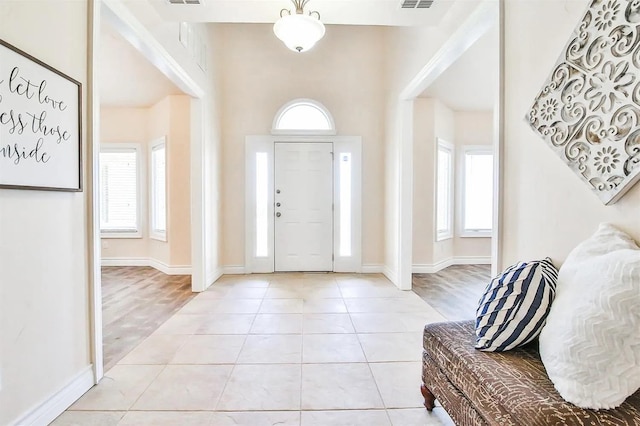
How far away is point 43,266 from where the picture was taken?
1.70 m

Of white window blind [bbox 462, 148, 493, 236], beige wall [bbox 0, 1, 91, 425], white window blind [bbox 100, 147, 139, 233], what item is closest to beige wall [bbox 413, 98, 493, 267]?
white window blind [bbox 462, 148, 493, 236]

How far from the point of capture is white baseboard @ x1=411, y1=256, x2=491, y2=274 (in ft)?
17.4

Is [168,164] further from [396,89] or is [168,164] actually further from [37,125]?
[37,125]

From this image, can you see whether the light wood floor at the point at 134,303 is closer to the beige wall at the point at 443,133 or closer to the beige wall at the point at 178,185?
the beige wall at the point at 178,185

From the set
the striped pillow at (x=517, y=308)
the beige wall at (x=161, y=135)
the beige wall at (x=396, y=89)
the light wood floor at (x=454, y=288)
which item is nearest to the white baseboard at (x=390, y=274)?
the beige wall at (x=396, y=89)

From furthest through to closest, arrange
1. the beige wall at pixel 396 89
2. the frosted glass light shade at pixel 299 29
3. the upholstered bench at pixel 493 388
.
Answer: the beige wall at pixel 396 89
the frosted glass light shade at pixel 299 29
the upholstered bench at pixel 493 388

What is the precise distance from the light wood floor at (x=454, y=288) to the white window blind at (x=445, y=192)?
653mm

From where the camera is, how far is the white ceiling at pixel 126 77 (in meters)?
3.56

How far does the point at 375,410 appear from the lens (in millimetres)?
1808

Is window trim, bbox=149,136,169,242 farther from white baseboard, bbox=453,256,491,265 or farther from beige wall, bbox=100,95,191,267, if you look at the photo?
Result: white baseboard, bbox=453,256,491,265

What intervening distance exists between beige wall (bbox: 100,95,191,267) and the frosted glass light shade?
2835 mm

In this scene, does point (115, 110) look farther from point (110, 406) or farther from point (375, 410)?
point (375, 410)

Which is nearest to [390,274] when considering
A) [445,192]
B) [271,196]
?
[445,192]

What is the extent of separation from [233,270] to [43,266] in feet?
11.5
